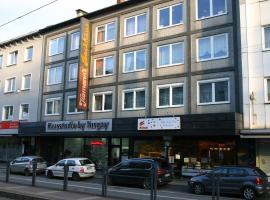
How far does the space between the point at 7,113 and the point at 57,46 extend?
968 centimetres

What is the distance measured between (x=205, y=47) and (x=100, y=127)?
941cm

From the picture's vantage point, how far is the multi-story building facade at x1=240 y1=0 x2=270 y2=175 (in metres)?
21.4

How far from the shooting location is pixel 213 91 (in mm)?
23703

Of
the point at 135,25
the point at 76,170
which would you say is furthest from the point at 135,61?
the point at 76,170

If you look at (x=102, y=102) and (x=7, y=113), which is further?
(x=7, y=113)

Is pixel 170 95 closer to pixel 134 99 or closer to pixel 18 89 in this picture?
pixel 134 99

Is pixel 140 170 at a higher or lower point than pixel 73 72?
lower

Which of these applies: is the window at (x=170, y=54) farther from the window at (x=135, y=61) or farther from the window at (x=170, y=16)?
the window at (x=170, y=16)

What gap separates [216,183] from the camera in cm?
1251

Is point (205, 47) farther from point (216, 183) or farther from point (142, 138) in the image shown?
point (216, 183)

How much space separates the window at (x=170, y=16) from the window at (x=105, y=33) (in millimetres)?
4653

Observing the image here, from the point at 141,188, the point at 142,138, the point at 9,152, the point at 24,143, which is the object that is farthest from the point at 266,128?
the point at 9,152

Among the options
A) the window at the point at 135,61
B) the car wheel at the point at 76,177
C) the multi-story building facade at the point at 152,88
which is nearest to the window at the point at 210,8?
the multi-story building facade at the point at 152,88

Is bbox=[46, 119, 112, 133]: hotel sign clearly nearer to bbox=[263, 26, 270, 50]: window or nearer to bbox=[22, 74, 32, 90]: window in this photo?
bbox=[22, 74, 32, 90]: window
